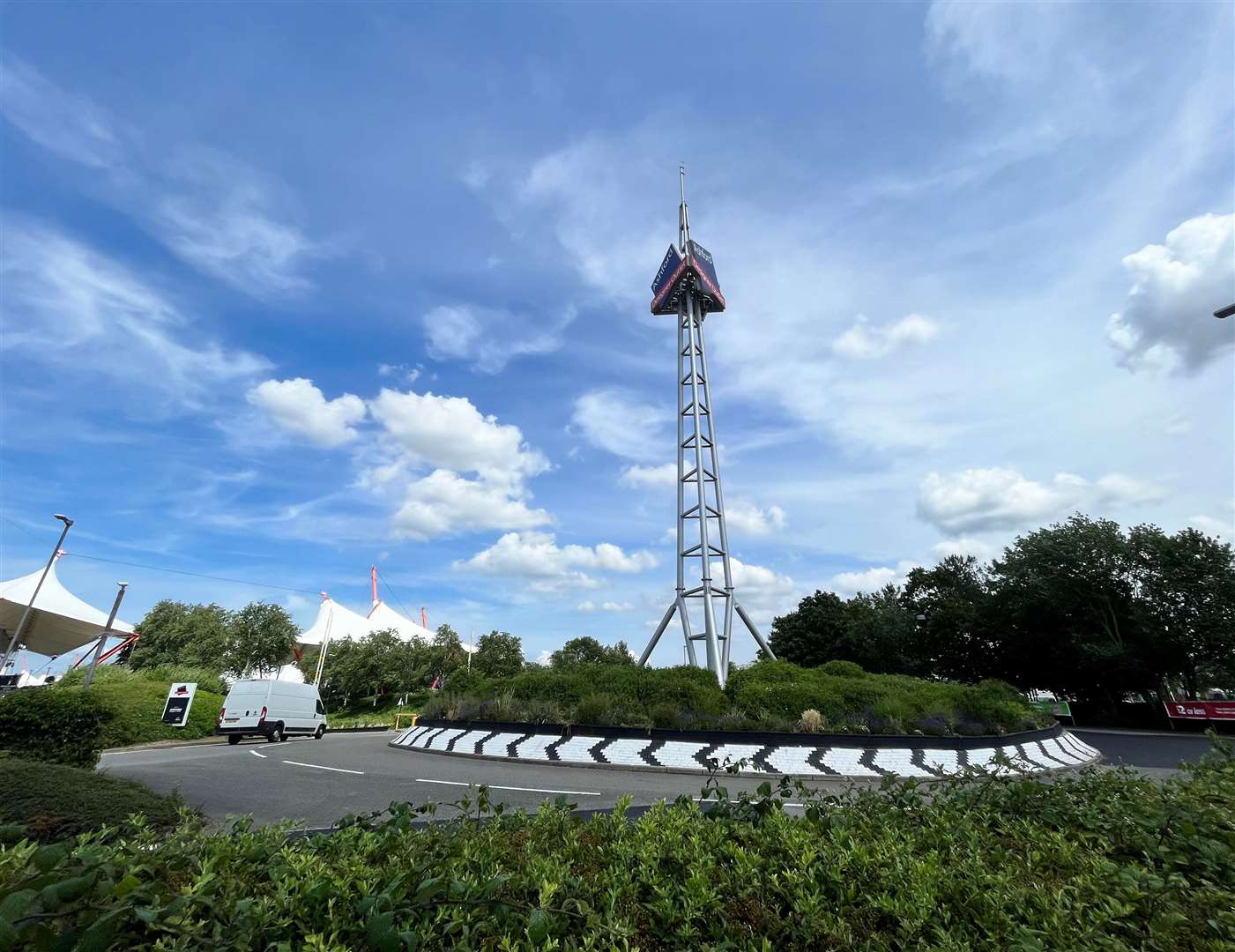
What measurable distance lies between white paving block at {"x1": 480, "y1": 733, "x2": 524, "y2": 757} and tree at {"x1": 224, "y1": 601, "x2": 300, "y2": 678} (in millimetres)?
44410

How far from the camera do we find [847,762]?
12508 millimetres

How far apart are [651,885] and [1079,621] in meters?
41.3

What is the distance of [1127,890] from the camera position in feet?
7.56

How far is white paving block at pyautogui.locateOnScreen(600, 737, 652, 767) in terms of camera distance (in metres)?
13.2

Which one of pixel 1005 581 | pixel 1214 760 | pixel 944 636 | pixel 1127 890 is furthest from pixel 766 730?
pixel 944 636

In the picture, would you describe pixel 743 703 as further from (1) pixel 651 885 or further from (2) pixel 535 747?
(1) pixel 651 885

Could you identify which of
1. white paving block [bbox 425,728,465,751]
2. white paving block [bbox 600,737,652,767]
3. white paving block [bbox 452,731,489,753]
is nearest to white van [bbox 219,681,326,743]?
white paving block [bbox 425,728,465,751]

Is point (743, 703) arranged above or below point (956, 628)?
below

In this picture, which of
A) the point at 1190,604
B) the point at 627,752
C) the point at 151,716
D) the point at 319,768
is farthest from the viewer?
the point at 1190,604

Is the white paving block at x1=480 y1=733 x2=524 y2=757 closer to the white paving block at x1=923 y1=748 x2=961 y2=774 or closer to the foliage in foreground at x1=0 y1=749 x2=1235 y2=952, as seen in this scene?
the white paving block at x1=923 y1=748 x2=961 y2=774

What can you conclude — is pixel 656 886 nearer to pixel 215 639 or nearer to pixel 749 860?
pixel 749 860

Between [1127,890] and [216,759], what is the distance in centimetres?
1788

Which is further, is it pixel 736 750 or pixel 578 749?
pixel 578 749

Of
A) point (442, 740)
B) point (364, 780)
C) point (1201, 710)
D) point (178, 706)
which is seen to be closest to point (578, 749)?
point (364, 780)
